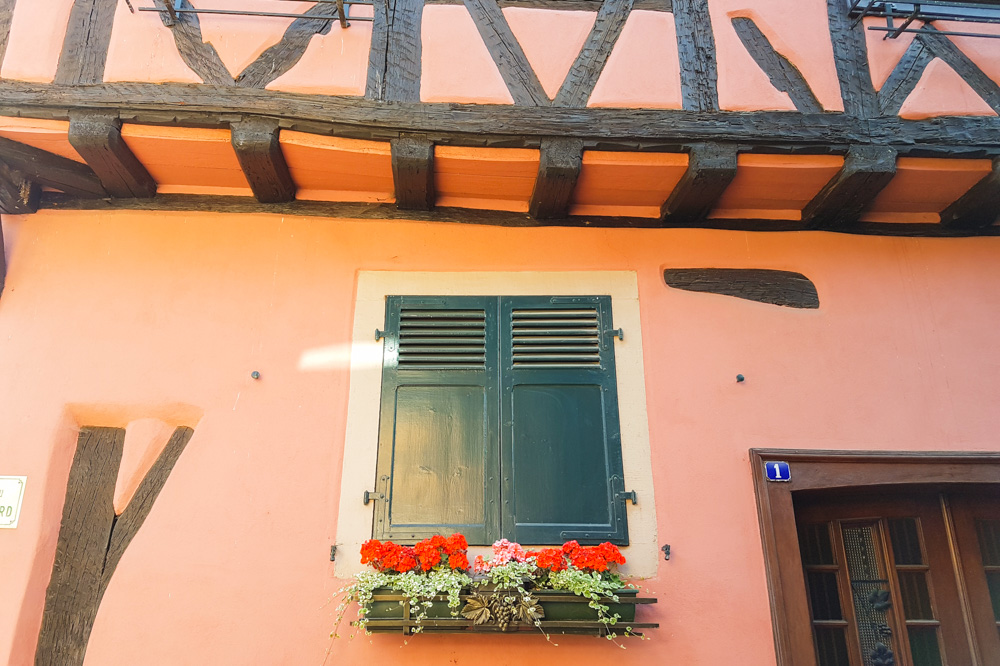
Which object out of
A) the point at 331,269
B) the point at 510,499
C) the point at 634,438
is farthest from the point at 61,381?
the point at 634,438

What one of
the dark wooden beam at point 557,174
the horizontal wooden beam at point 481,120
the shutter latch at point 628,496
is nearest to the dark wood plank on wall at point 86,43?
the horizontal wooden beam at point 481,120

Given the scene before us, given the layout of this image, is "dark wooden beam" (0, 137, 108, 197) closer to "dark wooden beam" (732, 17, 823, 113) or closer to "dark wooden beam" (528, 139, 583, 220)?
"dark wooden beam" (528, 139, 583, 220)

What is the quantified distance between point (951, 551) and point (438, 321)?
2.83 m

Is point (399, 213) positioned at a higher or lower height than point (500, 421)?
higher

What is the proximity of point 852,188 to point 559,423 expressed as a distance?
1.92m

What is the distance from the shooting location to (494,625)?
3.15 meters

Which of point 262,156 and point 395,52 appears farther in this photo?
point 395,52

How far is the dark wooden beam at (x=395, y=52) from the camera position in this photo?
12.2 feet

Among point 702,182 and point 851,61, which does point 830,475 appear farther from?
point 851,61

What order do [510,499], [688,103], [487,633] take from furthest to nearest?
[688,103] → [510,499] → [487,633]

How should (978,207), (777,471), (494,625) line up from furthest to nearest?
(978,207) → (777,471) → (494,625)

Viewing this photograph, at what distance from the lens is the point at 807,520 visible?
3.85 meters

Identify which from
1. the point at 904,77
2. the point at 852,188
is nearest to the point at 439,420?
the point at 852,188

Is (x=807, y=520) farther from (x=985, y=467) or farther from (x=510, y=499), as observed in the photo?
(x=510, y=499)
